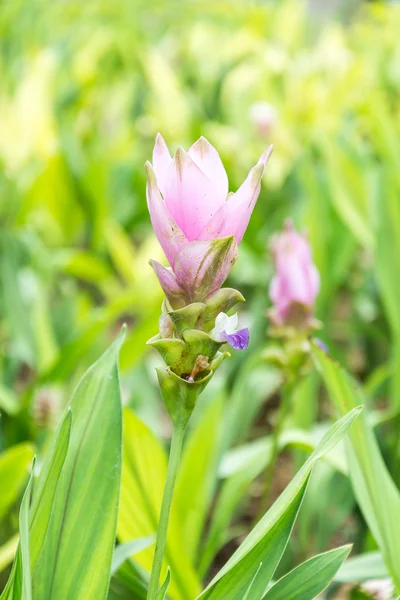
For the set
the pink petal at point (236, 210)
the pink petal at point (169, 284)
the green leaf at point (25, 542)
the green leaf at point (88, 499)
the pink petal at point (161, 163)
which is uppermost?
the pink petal at point (161, 163)

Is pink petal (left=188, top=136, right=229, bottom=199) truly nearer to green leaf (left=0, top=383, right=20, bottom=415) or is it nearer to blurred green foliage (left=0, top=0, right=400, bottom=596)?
blurred green foliage (left=0, top=0, right=400, bottom=596)

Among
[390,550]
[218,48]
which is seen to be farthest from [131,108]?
[390,550]

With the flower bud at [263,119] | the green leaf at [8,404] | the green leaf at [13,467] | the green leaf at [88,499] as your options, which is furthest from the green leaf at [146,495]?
the flower bud at [263,119]

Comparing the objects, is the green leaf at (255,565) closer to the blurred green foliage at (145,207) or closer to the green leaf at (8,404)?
the blurred green foliage at (145,207)

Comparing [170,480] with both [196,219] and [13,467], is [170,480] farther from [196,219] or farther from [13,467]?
[13,467]

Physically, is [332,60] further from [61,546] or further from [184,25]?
[184,25]

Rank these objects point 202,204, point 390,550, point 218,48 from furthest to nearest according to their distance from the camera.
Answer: point 218,48 < point 390,550 < point 202,204
